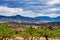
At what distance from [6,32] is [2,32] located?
1319 millimetres

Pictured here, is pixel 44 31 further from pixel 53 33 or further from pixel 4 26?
pixel 4 26

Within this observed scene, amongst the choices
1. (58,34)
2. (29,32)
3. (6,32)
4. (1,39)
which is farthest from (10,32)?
(58,34)

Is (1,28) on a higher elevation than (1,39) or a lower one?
higher

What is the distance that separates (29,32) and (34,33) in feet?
4.29

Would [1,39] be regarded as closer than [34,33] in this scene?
No

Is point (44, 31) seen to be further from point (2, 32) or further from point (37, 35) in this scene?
point (2, 32)

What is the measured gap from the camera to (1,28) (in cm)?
6097

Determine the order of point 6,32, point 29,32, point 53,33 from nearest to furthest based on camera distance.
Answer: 1. point 6,32
2. point 29,32
3. point 53,33

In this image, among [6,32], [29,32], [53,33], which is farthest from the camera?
[53,33]

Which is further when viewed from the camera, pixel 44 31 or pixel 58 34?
pixel 58 34

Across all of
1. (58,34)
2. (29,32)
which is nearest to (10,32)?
(29,32)

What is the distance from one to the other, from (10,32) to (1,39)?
1050 cm

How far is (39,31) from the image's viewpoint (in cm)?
6675

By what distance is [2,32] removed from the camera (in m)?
61.3
